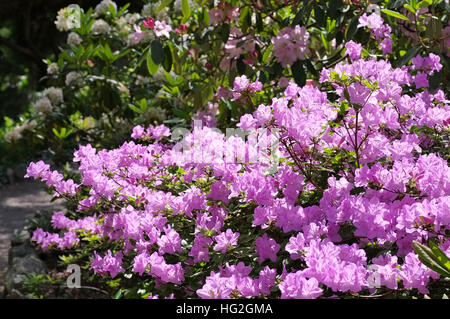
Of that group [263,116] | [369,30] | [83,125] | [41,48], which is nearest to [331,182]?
[263,116]

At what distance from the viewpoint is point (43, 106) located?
3791mm

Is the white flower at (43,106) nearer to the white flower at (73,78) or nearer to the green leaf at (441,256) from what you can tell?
the white flower at (73,78)

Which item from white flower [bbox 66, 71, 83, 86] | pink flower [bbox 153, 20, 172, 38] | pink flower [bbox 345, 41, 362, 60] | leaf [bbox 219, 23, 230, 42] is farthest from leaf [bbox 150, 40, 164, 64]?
white flower [bbox 66, 71, 83, 86]

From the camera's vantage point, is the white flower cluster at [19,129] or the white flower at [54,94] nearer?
the white flower at [54,94]

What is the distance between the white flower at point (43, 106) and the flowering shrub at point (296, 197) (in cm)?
203

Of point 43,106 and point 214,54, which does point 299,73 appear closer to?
point 214,54

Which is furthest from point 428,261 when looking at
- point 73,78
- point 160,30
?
point 73,78

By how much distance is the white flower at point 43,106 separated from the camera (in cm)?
378

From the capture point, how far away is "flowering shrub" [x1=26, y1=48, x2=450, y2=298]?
124cm

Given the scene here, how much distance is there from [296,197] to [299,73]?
0.88 metres

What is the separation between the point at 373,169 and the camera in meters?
1.41

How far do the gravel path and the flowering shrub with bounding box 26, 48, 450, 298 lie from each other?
9.80ft

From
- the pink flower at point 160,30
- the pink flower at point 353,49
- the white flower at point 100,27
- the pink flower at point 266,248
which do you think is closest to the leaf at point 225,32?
the pink flower at point 160,30
